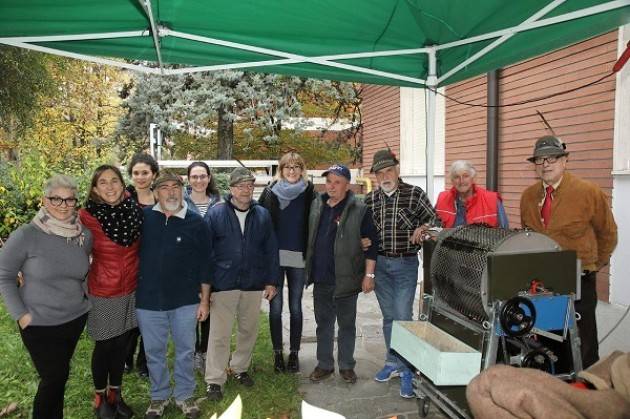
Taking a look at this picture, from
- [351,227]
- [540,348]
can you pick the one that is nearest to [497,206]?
[351,227]

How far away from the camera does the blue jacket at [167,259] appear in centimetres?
341

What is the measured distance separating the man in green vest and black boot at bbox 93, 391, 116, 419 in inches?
63.8

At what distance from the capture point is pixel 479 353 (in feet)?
8.95

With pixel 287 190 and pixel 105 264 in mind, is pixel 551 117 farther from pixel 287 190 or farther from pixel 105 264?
pixel 105 264

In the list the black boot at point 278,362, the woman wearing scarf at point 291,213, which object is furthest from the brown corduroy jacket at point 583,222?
→ the black boot at point 278,362

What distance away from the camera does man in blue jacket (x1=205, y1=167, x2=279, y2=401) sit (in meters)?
3.87

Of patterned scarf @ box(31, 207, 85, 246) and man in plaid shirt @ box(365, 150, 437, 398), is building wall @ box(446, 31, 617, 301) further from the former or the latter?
patterned scarf @ box(31, 207, 85, 246)

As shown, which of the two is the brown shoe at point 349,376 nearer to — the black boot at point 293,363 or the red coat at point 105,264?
the black boot at point 293,363

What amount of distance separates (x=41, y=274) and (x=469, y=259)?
8.31ft

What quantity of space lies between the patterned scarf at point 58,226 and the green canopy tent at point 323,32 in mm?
1613

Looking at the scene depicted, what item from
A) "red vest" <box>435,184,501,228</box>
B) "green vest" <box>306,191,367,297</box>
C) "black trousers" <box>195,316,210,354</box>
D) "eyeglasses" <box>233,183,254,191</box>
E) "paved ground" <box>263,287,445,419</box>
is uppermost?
"eyeglasses" <box>233,183,254,191</box>

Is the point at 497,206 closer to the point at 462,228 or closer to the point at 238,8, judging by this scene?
the point at 462,228

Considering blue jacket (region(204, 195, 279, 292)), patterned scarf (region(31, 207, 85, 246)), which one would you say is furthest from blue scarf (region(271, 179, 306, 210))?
patterned scarf (region(31, 207, 85, 246))

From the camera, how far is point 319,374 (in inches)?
171
